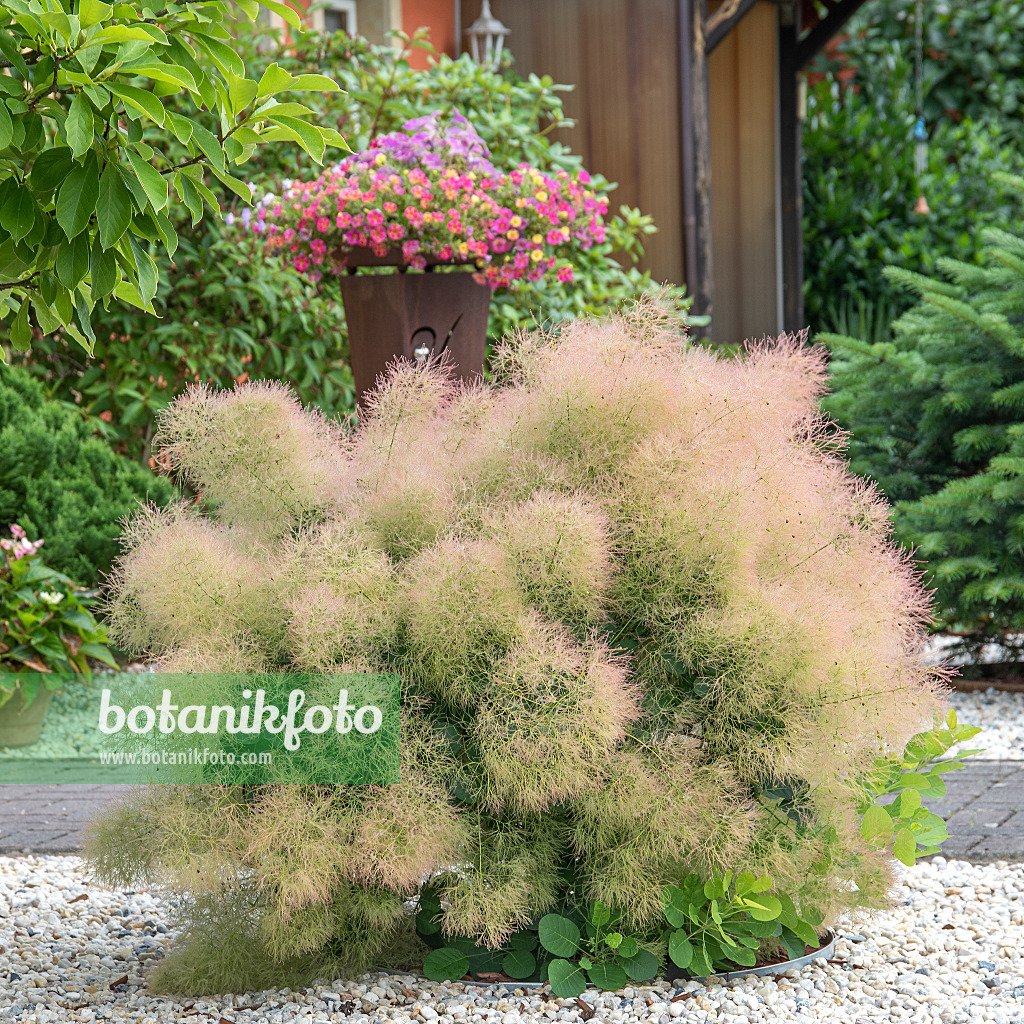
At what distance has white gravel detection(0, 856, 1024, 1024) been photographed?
80.5 inches

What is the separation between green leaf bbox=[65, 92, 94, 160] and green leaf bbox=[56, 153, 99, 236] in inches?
3.3

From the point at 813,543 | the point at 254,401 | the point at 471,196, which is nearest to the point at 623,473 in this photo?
the point at 813,543

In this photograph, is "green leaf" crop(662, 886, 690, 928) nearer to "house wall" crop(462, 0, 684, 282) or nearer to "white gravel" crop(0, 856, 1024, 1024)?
"white gravel" crop(0, 856, 1024, 1024)

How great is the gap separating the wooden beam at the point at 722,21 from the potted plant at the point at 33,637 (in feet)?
16.4

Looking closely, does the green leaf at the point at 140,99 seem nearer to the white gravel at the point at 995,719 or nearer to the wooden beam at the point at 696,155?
the white gravel at the point at 995,719

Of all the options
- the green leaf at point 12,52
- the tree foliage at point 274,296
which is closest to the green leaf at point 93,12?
the green leaf at point 12,52

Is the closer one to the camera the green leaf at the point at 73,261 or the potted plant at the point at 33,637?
the green leaf at the point at 73,261


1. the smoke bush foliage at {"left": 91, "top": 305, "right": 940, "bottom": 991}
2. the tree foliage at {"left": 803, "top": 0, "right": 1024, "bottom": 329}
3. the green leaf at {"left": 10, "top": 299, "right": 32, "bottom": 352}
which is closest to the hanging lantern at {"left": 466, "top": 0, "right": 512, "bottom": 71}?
the tree foliage at {"left": 803, "top": 0, "right": 1024, "bottom": 329}

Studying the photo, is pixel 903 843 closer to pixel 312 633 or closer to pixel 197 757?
pixel 312 633

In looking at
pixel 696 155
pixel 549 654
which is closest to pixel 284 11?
pixel 549 654

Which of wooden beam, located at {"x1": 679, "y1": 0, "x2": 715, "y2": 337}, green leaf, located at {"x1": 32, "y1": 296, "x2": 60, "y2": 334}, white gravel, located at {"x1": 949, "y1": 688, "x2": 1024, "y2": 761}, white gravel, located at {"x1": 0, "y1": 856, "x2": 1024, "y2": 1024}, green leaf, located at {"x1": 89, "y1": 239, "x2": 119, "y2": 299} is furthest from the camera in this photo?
wooden beam, located at {"x1": 679, "y1": 0, "x2": 715, "y2": 337}

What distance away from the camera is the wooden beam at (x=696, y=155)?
6938mm

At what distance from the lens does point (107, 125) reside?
5.01ft

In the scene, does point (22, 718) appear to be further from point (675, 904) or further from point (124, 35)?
point (124, 35)
